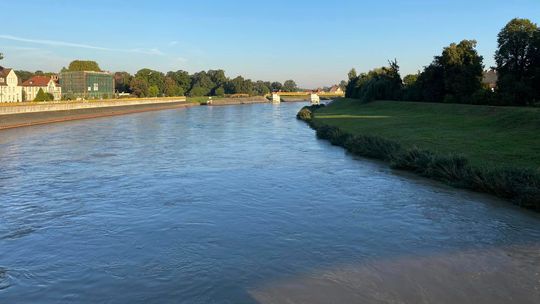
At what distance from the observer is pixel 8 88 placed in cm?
8550

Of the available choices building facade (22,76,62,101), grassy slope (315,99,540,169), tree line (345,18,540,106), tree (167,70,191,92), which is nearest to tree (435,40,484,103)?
tree line (345,18,540,106)

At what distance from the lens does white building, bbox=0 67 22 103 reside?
83.0 m

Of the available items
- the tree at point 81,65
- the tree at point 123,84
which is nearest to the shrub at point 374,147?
the tree at point 123,84

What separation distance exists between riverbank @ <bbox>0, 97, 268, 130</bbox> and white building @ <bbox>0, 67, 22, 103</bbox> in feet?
65.0

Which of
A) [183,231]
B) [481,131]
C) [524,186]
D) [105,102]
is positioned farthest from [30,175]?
[105,102]

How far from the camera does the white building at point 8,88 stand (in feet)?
272

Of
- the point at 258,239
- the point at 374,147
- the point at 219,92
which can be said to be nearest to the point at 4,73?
the point at 374,147

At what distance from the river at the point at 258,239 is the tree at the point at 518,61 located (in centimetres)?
1919

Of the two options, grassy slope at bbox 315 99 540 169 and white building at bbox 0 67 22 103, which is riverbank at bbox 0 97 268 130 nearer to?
white building at bbox 0 67 22 103

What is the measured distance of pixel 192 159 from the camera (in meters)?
23.9

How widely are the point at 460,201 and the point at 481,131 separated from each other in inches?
476

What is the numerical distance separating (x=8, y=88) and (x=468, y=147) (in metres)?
85.1

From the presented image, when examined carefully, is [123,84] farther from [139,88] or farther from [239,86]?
[239,86]

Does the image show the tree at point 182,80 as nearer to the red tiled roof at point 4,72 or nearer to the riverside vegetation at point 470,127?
the red tiled roof at point 4,72
